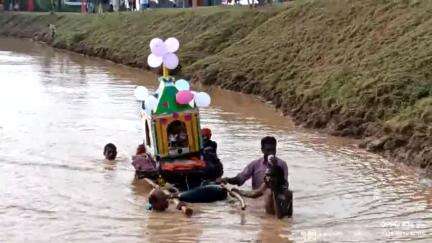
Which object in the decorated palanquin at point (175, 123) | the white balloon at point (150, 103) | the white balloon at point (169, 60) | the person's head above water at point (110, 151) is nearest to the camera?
the decorated palanquin at point (175, 123)

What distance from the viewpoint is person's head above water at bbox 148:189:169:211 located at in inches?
483

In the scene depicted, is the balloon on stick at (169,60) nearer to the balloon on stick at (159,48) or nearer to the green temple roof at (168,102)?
the balloon on stick at (159,48)

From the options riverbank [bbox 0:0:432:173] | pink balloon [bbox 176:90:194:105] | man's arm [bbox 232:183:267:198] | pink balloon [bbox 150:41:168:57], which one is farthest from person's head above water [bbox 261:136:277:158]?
riverbank [bbox 0:0:432:173]

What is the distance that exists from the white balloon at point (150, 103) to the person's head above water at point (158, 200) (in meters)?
1.85

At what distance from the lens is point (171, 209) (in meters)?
12.4

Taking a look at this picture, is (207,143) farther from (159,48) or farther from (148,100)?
(159,48)

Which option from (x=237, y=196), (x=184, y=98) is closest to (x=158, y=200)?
(x=237, y=196)

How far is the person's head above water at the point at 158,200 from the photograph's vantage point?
1227cm

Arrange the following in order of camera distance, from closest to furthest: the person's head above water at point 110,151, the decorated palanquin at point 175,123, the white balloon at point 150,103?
the decorated palanquin at point 175,123 → the white balloon at point 150,103 → the person's head above water at point 110,151

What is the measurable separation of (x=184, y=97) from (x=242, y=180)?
177 centimetres

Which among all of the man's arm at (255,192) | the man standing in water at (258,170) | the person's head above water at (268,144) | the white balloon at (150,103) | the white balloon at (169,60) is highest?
the white balloon at (169,60)

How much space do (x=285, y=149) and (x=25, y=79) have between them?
16.7 m

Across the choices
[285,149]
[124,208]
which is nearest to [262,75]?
[285,149]

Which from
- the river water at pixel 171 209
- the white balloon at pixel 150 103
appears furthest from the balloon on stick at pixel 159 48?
the river water at pixel 171 209
